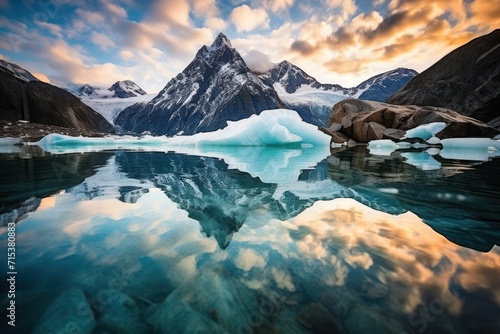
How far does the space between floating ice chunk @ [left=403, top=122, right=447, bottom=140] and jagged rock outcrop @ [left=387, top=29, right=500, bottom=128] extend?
1126cm

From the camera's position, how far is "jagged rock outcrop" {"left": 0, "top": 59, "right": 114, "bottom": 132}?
30.4 m

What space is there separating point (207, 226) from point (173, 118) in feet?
460

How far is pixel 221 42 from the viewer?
159 metres

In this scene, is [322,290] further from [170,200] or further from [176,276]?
[170,200]

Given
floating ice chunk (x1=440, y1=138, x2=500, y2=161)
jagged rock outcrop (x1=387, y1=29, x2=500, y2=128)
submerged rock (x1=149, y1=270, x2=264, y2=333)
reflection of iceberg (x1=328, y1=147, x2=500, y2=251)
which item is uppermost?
jagged rock outcrop (x1=387, y1=29, x2=500, y2=128)

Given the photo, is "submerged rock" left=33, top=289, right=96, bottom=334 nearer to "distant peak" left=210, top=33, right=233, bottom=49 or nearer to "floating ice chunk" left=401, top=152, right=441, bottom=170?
"floating ice chunk" left=401, top=152, right=441, bottom=170

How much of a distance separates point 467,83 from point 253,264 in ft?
129

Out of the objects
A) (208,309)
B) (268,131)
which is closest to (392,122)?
(268,131)

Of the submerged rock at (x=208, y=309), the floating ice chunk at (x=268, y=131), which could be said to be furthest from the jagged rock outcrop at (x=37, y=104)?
the submerged rock at (x=208, y=309)

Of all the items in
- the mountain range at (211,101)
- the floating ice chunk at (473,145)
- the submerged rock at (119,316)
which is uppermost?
the mountain range at (211,101)

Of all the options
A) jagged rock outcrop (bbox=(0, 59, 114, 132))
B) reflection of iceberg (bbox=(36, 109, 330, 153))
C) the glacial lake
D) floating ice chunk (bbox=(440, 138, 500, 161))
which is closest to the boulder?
floating ice chunk (bbox=(440, 138, 500, 161))

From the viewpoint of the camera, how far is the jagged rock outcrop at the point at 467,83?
26.2m

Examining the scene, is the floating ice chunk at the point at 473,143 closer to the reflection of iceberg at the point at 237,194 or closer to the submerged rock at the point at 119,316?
the reflection of iceberg at the point at 237,194

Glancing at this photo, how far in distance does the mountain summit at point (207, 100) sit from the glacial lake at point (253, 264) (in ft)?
365
